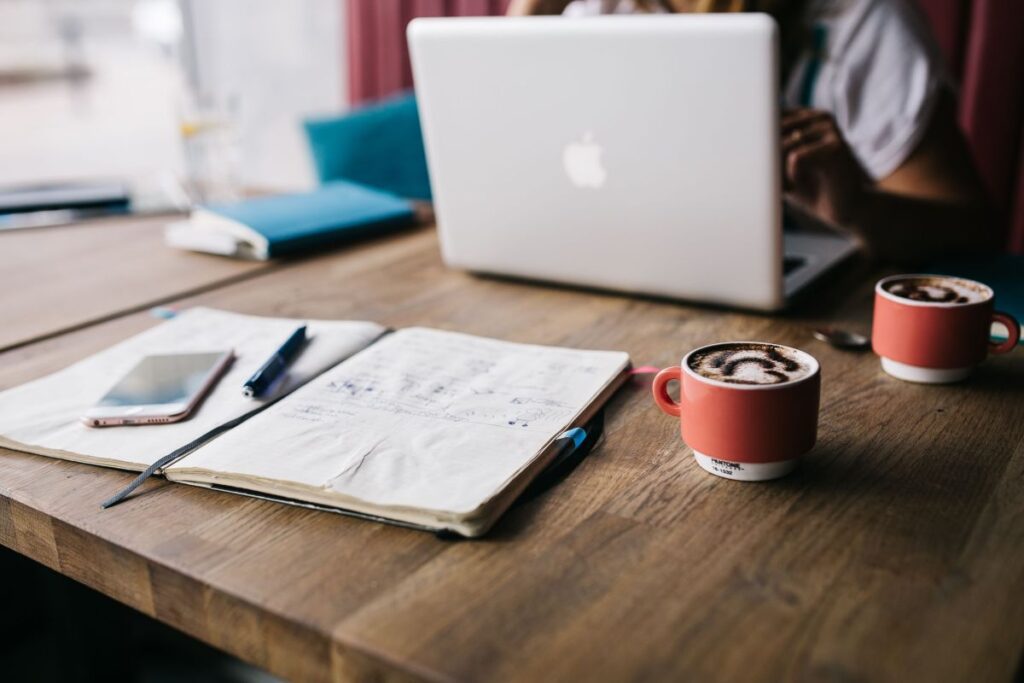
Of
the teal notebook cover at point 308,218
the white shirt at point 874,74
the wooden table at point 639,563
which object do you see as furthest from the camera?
the white shirt at point 874,74

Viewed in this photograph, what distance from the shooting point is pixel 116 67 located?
18.7 ft

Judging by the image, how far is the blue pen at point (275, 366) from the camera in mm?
760

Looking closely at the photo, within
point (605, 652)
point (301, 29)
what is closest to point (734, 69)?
point (605, 652)

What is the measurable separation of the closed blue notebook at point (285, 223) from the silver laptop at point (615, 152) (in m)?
0.27

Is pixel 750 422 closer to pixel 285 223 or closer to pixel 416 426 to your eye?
pixel 416 426

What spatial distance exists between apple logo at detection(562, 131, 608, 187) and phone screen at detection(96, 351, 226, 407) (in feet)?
1.39

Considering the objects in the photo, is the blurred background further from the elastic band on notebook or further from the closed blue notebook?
the elastic band on notebook

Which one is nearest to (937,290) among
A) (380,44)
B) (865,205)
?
(865,205)

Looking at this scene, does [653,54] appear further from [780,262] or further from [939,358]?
[939,358]

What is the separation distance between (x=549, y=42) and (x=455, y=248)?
1.02 ft

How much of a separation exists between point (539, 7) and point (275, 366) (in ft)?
2.71

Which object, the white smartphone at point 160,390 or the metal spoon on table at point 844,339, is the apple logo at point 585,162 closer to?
the metal spoon on table at point 844,339

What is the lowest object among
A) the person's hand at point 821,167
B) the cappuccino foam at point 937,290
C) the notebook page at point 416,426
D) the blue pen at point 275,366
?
the notebook page at point 416,426

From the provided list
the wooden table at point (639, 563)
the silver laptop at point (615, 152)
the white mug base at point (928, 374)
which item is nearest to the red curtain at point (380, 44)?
the silver laptop at point (615, 152)
